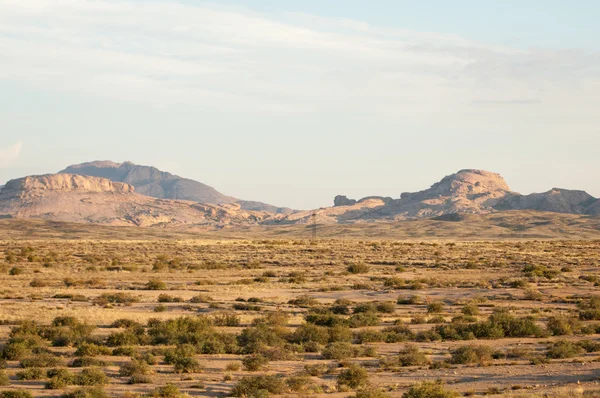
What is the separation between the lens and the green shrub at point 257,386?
17062 mm

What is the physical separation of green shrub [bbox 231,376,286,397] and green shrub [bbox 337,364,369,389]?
1609 millimetres

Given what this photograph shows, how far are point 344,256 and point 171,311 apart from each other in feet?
159

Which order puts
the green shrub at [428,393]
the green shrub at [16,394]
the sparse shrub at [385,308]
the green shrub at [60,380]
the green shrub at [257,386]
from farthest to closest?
the sparse shrub at [385,308] → the green shrub at [60,380] → the green shrub at [257,386] → the green shrub at [16,394] → the green shrub at [428,393]

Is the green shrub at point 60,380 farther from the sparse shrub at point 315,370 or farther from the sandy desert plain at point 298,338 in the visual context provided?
the sparse shrub at point 315,370

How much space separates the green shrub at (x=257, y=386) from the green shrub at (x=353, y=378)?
161 centimetres

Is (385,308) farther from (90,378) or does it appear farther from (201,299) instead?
(90,378)

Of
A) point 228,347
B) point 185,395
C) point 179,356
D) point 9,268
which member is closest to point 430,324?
point 228,347

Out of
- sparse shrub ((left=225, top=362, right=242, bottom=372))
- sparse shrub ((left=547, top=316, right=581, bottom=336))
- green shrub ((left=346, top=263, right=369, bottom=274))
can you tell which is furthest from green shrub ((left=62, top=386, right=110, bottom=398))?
green shrub ((left=346, top=263, right=369, bottom=274))

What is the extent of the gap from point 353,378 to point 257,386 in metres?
2.40

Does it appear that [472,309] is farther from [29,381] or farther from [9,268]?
[9,268]

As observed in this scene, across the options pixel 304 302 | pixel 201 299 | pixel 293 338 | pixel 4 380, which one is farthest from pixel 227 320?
pixel 4 380

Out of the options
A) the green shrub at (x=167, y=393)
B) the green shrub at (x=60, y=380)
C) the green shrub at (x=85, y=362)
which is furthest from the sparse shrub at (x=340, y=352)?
the green shrub at (x=60, y=380)

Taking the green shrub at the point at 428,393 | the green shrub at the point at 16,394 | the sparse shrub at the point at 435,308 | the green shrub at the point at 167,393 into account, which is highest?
the green shrub at the point at 428,393

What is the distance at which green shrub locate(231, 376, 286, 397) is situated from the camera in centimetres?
1706
